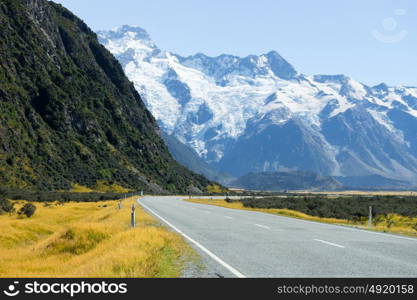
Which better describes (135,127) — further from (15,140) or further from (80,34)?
(15,140)

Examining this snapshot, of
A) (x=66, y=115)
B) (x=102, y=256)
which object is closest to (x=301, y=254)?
(x=102, y=256)

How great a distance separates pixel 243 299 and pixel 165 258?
4878 mm

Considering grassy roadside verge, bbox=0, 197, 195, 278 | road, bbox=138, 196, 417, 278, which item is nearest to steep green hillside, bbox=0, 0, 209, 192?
grassy roadside verge, bbox=0, 197, 195, 278

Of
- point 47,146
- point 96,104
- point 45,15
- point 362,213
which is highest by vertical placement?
point 45,15

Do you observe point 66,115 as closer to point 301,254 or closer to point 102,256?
point 102,256

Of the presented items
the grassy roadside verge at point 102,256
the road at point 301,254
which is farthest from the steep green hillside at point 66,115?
the road at point 301,254

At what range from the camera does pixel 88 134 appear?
123m

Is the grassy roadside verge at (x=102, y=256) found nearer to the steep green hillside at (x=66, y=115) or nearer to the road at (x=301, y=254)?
the road at (x=301, y=254)

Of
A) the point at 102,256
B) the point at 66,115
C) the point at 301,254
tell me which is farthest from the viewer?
the point at 66,115

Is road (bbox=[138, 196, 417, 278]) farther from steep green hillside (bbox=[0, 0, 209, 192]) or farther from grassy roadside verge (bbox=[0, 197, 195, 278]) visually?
steep green hillside (bbox=[0, 0, 209, 192])

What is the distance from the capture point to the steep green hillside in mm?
96125

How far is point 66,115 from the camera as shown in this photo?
118m

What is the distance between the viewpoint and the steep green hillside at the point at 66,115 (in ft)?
315

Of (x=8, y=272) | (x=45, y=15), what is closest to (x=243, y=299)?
(x=8, y=272)
